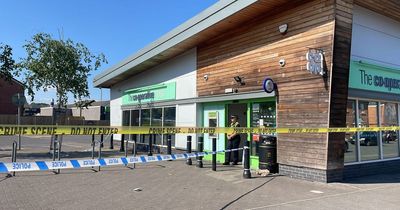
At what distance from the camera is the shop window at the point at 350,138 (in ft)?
34.8

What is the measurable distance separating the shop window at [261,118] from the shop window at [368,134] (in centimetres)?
261

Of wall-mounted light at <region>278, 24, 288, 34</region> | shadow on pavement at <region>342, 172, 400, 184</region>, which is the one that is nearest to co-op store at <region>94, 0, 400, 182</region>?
wall-mounted light at <region>278, 24, 288, 34</region>

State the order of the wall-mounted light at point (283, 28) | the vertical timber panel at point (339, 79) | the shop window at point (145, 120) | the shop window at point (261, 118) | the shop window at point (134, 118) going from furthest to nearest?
1. the shop window at point (134, 118)
2. the shop window at point (145, 120)
3. the shop window at point (261, 118)
4. the wall-mounted light at point (283, 28)
5. the vertical timber panel at point (339, 79)

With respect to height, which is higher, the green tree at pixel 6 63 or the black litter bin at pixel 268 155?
the green tree at pixel 6 63

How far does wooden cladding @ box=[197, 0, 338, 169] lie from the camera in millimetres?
9641

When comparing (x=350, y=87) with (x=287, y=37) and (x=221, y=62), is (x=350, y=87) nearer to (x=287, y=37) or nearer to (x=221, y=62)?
(x=287, y=37)

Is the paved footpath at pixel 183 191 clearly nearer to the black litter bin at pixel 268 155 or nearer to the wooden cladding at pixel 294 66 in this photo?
the black litter bin at pixel 268 155

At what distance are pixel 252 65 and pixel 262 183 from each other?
426cm

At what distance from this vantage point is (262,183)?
9.55m

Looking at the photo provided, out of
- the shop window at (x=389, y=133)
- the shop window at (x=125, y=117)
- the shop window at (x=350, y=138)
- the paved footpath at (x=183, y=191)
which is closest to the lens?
the paved footpath at (x=183, y=191)

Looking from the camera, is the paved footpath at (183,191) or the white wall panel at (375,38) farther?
the white wall panel at (375,38)

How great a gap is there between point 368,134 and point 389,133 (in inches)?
55.5

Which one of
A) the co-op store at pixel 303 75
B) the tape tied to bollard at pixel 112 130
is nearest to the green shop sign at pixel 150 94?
the co-op store at pixel 303 75

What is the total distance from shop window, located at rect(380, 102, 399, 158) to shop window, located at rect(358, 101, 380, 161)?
393mm
